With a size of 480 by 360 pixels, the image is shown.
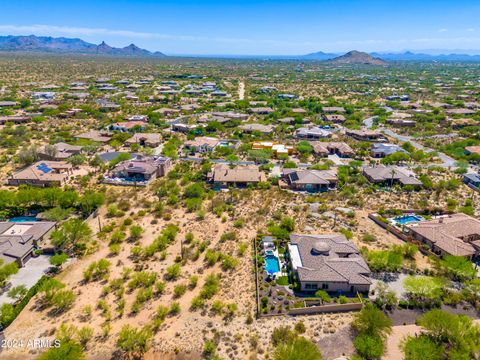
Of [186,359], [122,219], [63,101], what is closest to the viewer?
[186,359]

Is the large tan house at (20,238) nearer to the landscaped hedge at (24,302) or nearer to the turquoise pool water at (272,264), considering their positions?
the landscaped hedge at (24,302)

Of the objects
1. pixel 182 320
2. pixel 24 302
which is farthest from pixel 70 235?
pixel 182 320

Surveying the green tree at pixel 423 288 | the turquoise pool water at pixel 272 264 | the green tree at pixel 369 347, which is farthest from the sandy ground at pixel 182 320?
the green tree at pixel 423 288

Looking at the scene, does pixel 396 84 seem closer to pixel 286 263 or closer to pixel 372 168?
pixel 372 168

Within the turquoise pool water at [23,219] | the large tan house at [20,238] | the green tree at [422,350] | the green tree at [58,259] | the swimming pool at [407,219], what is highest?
the large tan house at [20,238]

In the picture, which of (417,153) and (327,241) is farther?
(417,153)

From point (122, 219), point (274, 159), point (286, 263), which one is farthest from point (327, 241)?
point (274, 159)

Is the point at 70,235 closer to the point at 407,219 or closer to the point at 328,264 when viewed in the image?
the point at 328,264
